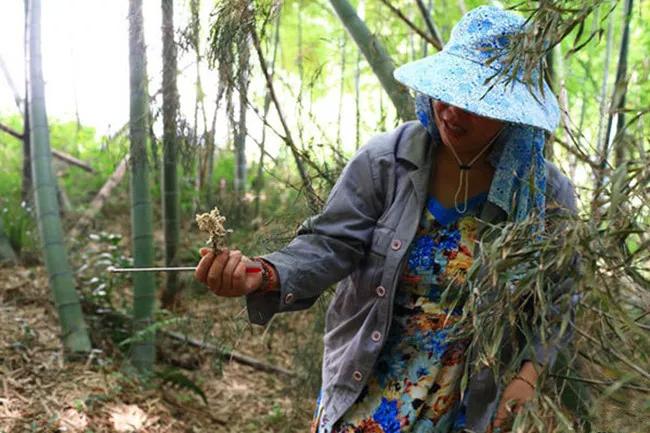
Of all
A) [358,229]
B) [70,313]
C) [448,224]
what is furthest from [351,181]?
[70,313]

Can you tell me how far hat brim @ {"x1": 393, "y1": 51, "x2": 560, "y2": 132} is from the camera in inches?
57.6

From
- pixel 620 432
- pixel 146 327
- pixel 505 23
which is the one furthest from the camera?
pixel 146 327


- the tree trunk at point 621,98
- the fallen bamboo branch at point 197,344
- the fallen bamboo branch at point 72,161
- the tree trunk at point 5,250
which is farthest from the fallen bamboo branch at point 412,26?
the fallen bamboo branch at point 72,161

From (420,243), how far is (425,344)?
21 centimetres

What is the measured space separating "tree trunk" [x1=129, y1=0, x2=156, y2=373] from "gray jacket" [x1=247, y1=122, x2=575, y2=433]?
1.64 m

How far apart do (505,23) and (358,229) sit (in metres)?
0.51

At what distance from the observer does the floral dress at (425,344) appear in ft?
5.31

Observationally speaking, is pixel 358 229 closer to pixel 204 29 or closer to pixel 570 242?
pixel 570 242

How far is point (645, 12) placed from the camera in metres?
3.76

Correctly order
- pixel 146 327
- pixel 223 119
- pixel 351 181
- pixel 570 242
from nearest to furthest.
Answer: pixel 570 242
pixel 351 181
pixel 223 119
pixel 146 327

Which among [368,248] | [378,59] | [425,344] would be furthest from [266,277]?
[378,59]

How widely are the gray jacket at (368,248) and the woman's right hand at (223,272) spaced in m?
0.16

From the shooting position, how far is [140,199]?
3705 millimetres

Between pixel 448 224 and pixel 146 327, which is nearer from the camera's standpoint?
pixel 448 224
